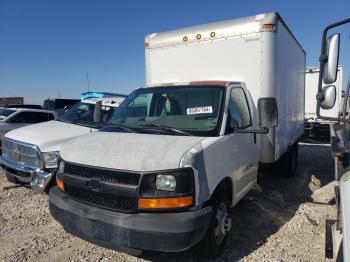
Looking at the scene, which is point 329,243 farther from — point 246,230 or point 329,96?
point 246,230

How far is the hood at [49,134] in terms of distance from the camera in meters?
5.68

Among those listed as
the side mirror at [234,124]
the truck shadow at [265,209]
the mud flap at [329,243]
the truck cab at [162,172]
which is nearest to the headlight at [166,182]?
the truck cab at [162,172]

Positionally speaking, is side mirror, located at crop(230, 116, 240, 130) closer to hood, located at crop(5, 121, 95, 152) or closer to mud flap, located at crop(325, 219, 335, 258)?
mud flap, located at crop(325, 219, 335, 258)

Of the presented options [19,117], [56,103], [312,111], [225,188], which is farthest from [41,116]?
[312,111]

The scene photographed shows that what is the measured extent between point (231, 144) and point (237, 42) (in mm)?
2048

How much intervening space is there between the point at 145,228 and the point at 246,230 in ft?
6.98

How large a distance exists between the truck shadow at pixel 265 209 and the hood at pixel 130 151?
1.27 meters

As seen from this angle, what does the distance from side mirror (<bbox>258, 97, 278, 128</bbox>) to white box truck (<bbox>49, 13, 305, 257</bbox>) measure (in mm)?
13

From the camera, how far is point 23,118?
1059 cm

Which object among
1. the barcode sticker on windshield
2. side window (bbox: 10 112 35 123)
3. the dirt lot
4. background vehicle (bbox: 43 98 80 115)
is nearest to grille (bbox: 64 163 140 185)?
the dirt lot

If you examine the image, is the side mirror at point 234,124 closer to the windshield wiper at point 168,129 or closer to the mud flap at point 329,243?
the windshield wiper at point 168,129

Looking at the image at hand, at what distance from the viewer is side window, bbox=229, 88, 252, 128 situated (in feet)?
13.8

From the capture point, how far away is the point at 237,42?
5.21 m

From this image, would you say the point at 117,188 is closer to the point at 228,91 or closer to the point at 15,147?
the point at 228,91
